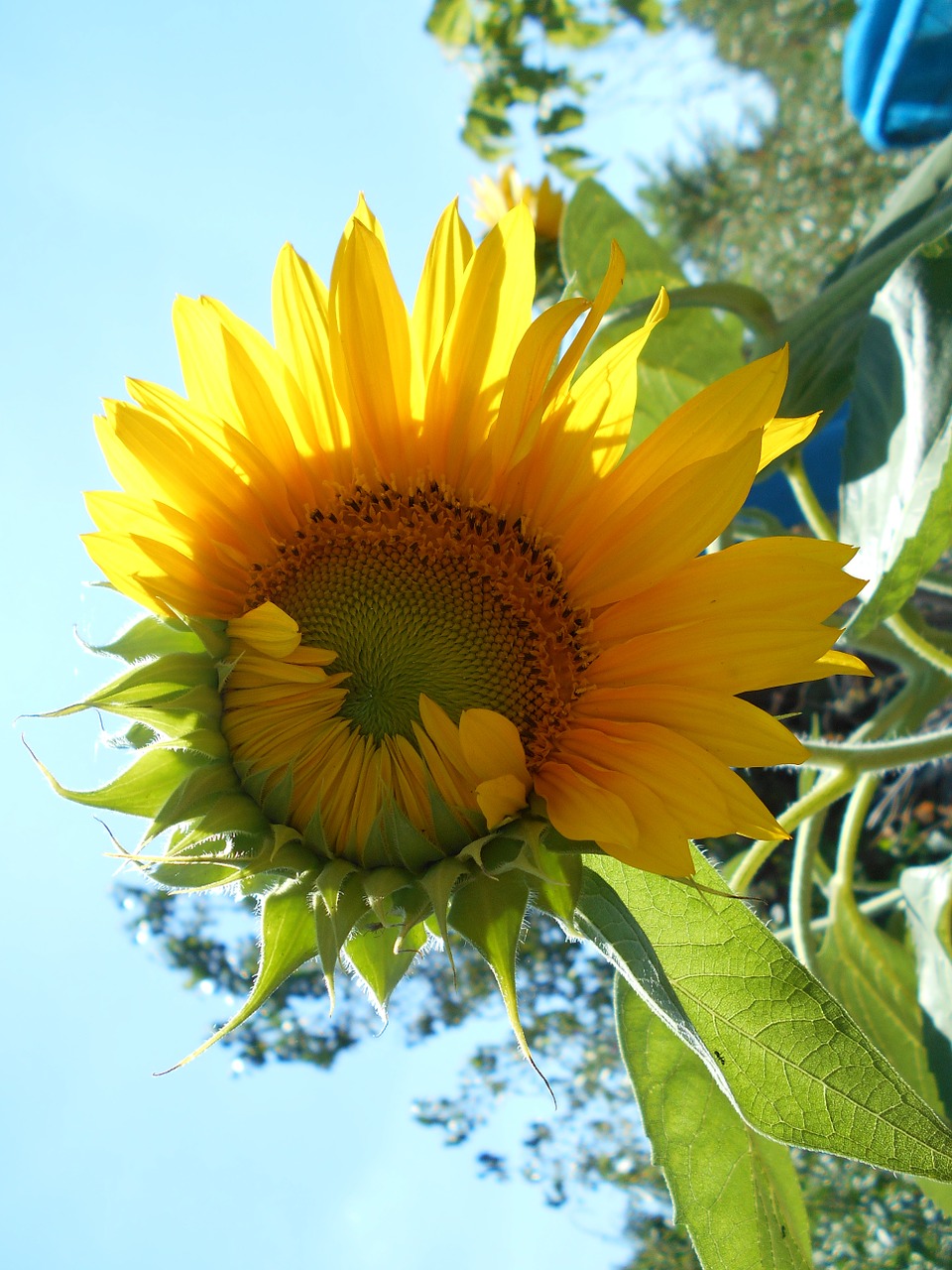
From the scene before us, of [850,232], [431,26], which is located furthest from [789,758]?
[850,232]

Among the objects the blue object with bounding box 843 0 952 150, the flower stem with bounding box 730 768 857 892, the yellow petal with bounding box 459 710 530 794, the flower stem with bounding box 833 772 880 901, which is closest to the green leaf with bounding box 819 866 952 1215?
the flower stem with bounding box 833 772 880 901

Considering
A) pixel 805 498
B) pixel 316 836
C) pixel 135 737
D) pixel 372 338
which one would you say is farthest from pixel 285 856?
pixel 805 498

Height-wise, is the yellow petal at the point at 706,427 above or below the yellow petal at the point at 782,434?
above

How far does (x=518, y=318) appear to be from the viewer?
0.74 metres

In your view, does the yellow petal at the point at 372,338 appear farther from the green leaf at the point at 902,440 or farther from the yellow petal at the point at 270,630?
the green leaf at the point at 902,440

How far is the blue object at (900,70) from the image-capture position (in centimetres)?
130

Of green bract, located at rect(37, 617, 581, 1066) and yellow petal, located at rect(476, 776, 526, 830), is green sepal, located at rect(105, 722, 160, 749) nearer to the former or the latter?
green bract, located at rect(37, 617, 581, 1066)

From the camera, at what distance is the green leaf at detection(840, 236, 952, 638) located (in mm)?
842

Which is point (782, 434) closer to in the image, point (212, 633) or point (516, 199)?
point (212, 633)

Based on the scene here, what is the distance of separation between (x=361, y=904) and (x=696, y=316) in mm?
1013

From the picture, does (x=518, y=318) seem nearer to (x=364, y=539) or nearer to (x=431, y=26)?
(x=364, y=539)

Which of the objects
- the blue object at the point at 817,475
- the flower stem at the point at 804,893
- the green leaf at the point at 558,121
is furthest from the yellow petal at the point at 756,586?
the green leaf at the point at 558,121

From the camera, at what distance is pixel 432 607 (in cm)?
81

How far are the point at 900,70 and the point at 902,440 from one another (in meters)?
0.65
